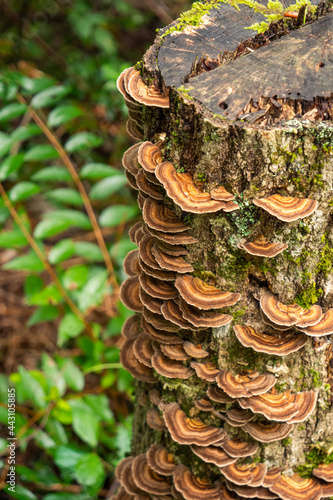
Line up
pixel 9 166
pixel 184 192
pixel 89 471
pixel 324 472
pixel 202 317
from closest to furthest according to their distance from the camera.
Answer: pixel 184 192 → pixel 202 317 → pixel 324 472 → pixel 89 471 → pixel 9 166

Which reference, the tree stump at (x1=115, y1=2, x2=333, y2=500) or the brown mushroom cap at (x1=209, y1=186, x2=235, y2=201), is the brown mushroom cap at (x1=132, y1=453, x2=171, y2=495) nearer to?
the tree stump at (x1=115, y1=2, x2=333, y2=500)

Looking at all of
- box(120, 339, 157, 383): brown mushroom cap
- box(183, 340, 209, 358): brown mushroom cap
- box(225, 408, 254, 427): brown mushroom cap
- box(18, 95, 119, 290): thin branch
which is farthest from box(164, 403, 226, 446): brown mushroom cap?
box(18, 95, 119, 290): thin branch

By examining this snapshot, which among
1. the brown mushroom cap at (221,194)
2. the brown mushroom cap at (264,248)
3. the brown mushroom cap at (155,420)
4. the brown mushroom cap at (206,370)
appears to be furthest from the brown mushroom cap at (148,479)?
the brown mushroom cap at (221,194)

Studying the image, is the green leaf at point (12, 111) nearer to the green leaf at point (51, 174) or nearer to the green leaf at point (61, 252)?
the green leaf at point (51, 174)

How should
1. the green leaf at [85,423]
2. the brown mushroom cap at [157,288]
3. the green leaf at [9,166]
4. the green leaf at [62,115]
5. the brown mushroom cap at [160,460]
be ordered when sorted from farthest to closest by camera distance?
the green leaf at [62,115], the green leaf at [9,166], the green leaf at [85,423], the brown mushroom cap at [160,460], the brown mushroom cap at [157,288]

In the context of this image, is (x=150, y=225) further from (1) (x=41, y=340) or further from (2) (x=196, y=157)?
(1) (x=41, y=340)

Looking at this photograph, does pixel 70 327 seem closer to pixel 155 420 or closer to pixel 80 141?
pixel 155 420

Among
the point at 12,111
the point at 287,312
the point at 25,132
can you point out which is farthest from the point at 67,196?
the point at 287,312
